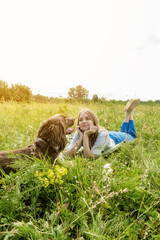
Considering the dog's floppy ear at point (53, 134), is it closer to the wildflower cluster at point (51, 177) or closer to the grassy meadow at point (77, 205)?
the grassy meadow at point (77, 205)

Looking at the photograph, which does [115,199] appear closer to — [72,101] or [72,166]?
[72,166]

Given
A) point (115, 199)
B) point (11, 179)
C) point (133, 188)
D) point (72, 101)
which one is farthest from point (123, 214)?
point (72, 101)

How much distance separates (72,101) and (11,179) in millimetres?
7548

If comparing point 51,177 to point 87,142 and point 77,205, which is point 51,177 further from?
point 87,142

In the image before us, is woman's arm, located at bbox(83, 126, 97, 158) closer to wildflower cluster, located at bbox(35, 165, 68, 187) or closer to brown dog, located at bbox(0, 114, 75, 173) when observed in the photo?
brown dog, located at bbox(0, 114, 75, 173)

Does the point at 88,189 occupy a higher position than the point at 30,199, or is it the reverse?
the point at 88,189

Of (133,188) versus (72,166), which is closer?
(133,188)

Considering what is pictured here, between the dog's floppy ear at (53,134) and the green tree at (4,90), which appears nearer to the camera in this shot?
the dog's floppy ear at (53,134)

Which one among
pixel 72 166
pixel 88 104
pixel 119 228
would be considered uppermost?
pixel 88 104

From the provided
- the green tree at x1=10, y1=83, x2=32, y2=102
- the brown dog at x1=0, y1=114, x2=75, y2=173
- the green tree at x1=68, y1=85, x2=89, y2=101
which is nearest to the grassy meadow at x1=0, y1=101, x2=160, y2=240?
the brown dog at x1=0, y1=114, x2=75, y2=173

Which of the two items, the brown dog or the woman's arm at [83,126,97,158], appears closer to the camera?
the brown dog

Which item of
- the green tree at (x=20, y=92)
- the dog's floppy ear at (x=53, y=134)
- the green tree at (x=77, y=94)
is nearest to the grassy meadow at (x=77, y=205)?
the dog's floppy ear at (x=53, y=134)

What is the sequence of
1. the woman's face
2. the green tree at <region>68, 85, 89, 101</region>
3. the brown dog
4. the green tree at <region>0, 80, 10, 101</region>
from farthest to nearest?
the green tree at <region>0, 80, 10, 101</region> → the green tree at <region>68, 85, 89, 101</region> → the woman's face → the brown dog

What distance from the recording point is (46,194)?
196cm
